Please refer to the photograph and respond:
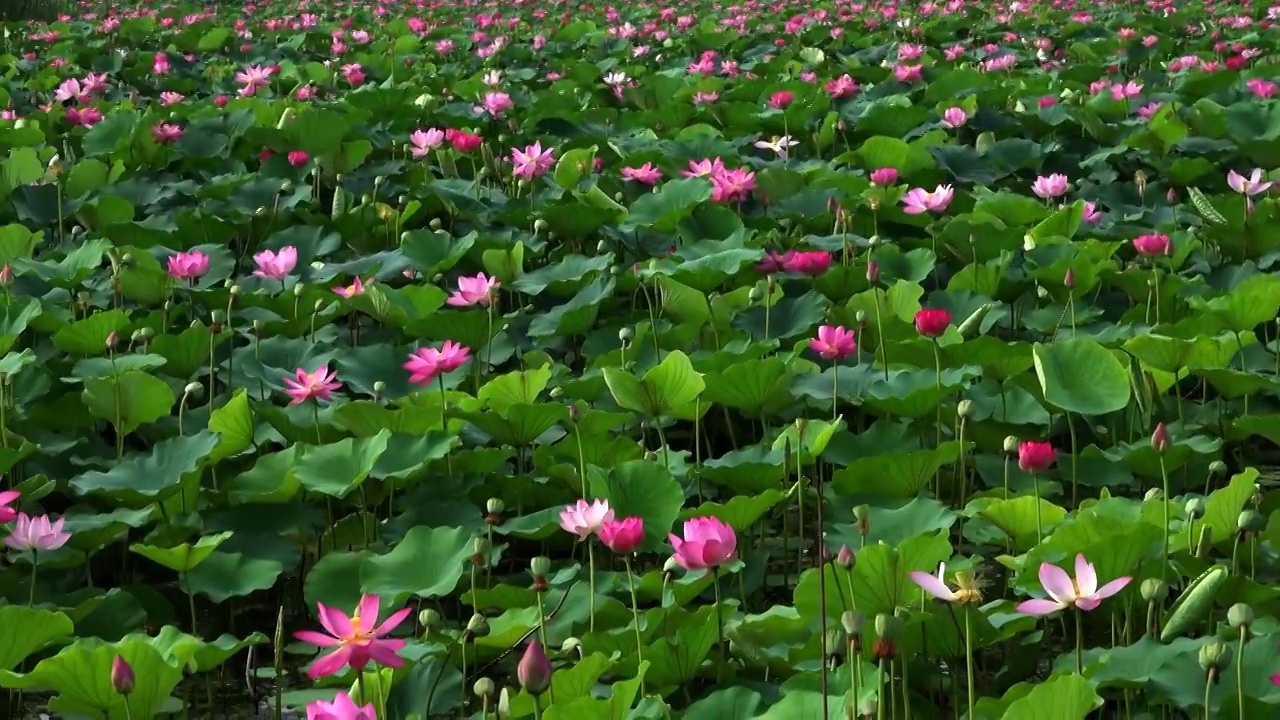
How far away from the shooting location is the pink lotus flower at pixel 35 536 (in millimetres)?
1670

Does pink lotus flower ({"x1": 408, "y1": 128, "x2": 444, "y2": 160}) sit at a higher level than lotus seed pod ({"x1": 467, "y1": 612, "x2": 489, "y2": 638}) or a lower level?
lower

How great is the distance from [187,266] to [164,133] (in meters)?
1.37

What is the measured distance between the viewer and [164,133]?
3850 mm

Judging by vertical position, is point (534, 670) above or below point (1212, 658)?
above

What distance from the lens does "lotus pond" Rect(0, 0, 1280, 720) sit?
4.83 feet

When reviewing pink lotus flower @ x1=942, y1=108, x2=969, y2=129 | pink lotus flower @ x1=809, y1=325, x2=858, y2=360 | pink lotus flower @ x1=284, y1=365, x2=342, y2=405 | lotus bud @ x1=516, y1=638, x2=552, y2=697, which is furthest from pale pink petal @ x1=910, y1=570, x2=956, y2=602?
pink lotus flower @ x1=942, y1=108, x2=969, y2=129

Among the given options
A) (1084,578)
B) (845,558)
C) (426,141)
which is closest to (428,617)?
(845,558)

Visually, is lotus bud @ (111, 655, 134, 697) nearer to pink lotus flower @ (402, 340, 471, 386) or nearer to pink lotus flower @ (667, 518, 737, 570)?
pink lotus flower @ (667, 518, 737, 570)

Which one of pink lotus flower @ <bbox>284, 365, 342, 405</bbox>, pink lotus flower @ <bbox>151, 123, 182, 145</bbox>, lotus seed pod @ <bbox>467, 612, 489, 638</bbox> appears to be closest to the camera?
lotus seed pod @ <bbox>467, 612, 489, 638</bbox>

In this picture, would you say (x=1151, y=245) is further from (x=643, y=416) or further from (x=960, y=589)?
(x=960, y=589)

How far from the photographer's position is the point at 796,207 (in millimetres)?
3281

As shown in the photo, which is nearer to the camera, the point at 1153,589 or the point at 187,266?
the point at 1153,589

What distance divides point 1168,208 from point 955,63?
2.83 meters

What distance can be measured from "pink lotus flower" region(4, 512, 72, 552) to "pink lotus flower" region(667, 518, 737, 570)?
0.74 m
